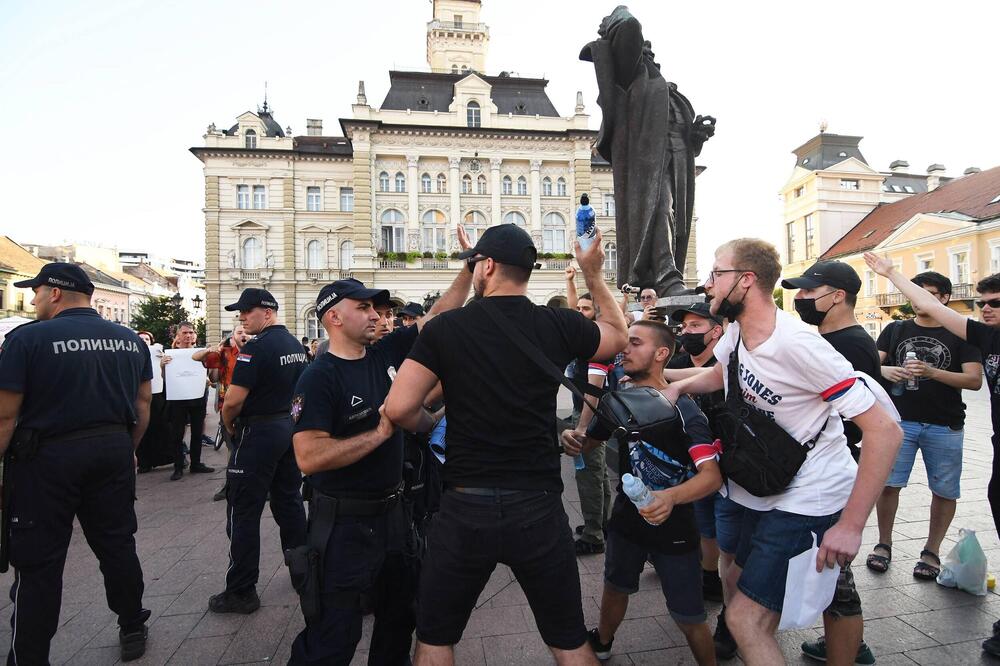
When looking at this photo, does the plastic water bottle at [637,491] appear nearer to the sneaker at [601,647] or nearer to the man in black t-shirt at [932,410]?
the sneaker at [601,647]

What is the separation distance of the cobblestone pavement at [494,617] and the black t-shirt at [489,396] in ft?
4.71

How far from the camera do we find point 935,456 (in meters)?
3.97

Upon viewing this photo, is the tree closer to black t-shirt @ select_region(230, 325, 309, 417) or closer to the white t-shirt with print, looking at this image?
black t-shirt @ select_region(230, 325, 309, 417)

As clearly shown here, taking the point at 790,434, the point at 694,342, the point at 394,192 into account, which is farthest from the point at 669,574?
the point at 394,192

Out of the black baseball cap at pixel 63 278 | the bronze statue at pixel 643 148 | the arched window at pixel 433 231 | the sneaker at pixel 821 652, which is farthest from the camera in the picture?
the arched window at pixel 433 231

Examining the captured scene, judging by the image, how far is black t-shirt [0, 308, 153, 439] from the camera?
304 centimetres

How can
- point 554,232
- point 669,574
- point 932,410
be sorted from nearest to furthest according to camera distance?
point 669,574 < point 932,410 < point 554,232

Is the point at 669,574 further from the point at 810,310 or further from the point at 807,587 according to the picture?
the point at 810,310

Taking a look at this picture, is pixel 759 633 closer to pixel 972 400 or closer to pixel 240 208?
pixel 972 400

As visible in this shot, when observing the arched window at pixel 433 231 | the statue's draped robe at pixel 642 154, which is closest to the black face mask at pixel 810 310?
the statue's draped robe at pixel 642 154

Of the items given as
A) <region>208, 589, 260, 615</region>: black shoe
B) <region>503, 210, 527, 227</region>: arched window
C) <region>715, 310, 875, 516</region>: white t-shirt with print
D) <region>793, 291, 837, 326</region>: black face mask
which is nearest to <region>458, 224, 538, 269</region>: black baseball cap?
<region>715, 310, 875, 516</region>: white t-shirt with print

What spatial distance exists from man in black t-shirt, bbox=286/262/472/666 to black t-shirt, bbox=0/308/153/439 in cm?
154

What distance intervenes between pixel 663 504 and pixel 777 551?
0.50m

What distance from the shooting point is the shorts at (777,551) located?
2160 millimetres
